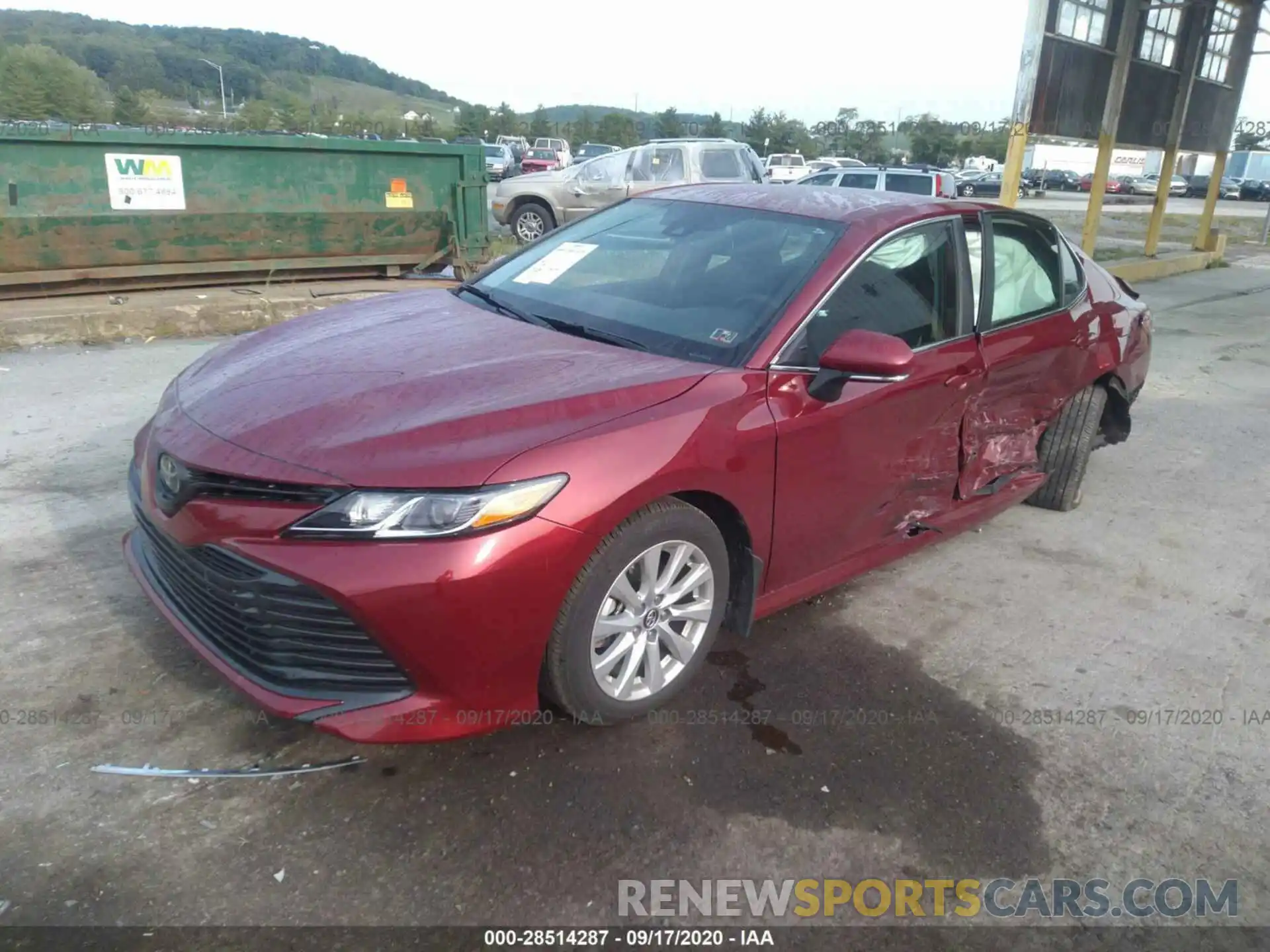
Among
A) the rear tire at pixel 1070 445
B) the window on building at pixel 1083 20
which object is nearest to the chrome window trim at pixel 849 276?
the rear tire at pixel 1070 445

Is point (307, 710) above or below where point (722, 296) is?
below

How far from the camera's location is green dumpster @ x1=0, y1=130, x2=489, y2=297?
754 cm

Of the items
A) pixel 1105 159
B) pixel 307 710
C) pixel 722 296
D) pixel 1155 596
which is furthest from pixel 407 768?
pixel 1105 159

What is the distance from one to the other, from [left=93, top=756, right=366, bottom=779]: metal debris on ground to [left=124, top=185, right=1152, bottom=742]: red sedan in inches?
13.0

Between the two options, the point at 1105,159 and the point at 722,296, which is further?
the point at 1105,159

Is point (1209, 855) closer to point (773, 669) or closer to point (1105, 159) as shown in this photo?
Result: point (773, 669)

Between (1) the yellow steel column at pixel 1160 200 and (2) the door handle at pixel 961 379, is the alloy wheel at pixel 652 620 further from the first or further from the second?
(1) the yellow steel column at pixel 1160 200

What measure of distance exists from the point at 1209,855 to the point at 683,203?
2.85 metres

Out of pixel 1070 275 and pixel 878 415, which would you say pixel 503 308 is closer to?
pixel 878 415

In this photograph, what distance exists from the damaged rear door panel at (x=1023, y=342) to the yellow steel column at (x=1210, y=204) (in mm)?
16430

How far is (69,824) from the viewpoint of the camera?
7.78 feet

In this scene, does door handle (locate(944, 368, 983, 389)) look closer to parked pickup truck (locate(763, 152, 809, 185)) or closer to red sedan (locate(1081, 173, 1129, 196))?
parked pickup truck (locate(763, 152, 809, 185))

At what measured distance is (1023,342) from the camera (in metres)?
3.92

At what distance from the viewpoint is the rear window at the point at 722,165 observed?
14.3 meters
